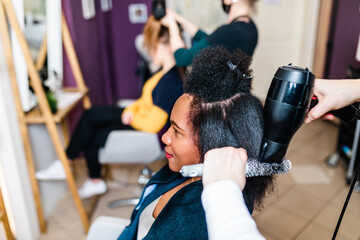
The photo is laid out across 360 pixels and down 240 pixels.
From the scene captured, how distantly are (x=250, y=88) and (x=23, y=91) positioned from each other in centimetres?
121

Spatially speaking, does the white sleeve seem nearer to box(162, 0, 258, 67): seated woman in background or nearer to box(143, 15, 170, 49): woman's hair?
box(162, 0, 258, 67): seated woman in background

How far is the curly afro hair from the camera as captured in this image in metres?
0.71

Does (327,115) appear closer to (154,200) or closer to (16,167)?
(154,200)

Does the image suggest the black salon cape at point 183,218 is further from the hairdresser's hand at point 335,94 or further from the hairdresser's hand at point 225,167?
the hairdresser's hand at point 335,94

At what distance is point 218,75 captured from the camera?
71cm

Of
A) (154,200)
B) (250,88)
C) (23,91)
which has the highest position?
(250,88)

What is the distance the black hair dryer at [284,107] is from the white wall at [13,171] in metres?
1.27

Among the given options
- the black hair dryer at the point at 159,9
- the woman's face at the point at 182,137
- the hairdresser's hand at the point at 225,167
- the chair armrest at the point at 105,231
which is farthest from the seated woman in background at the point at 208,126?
the black hair dryer at the point at 159,9

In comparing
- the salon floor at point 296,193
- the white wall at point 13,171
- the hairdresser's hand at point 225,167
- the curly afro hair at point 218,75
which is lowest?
the salon floor at point 296,193

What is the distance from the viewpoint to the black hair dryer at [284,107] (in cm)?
60

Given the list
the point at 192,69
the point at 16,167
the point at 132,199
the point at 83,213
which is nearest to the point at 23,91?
the point at 16,167

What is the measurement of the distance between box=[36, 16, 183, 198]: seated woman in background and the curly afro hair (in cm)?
94

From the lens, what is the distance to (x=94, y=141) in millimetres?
1852

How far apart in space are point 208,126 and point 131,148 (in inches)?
43.8
